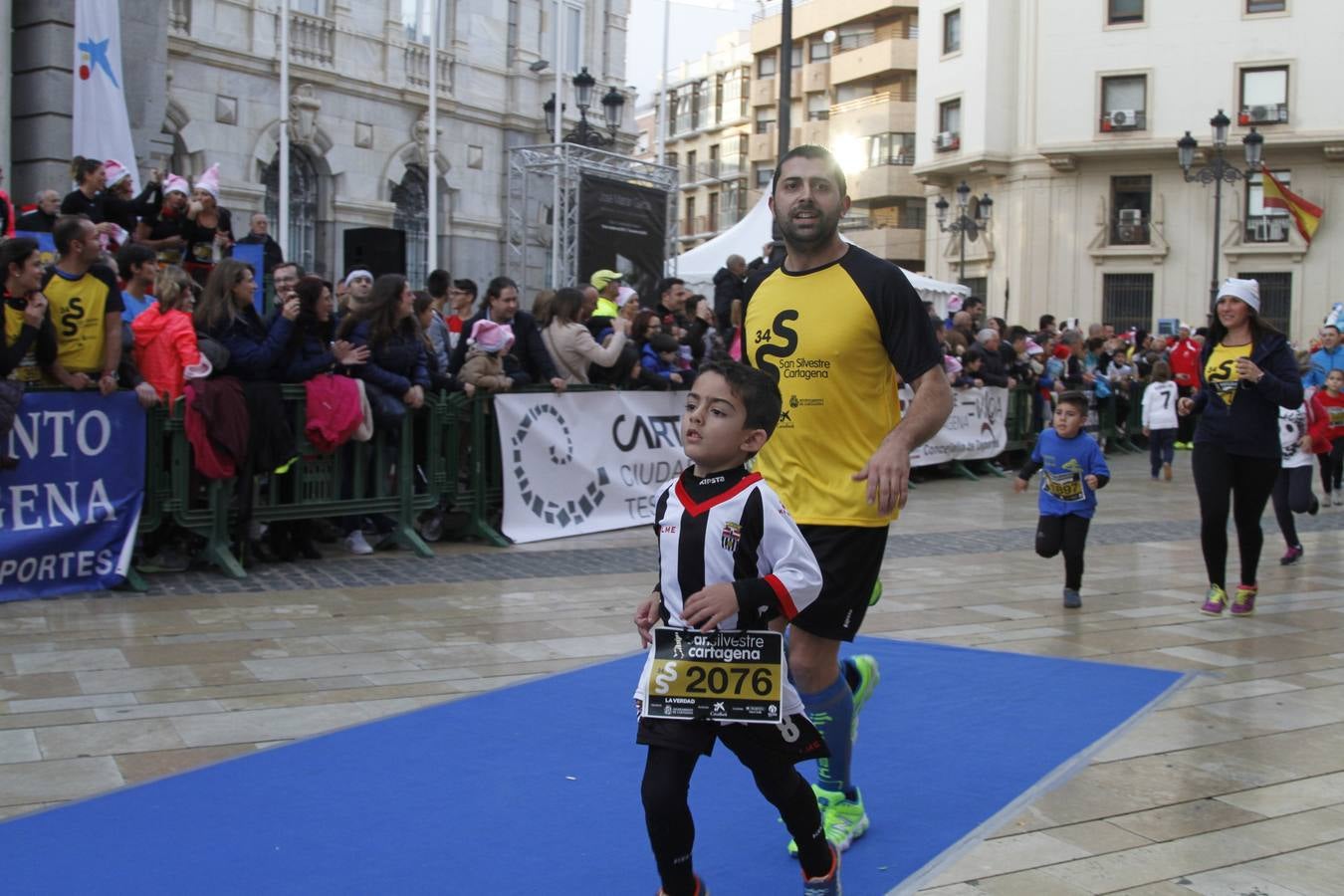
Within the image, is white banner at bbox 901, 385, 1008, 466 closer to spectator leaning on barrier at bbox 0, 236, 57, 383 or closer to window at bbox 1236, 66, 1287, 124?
spectator leaning on barrier at bbox 0, 236, 57, 383

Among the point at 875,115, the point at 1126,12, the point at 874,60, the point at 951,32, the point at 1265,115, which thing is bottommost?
the point at 1265,115

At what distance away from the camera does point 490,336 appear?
412 inches

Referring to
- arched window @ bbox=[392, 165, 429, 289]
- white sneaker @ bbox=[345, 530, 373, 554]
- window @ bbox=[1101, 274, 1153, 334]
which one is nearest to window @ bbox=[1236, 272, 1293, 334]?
window @ bbox=[1101, 274, 1153, 334]

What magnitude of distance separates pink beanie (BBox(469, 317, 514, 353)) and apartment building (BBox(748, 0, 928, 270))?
4270 cm

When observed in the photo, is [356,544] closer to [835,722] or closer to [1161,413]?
[835,722]

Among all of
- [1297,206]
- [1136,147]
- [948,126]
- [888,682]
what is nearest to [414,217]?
[948,126]

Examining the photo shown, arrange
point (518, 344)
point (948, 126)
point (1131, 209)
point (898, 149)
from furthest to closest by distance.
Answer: point (898, 149) → point (948, 126) → point (1131, 209) → point (518, 344)

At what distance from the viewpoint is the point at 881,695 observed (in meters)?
6.03

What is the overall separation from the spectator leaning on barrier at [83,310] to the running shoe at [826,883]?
6.13 metres

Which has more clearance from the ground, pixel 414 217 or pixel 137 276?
pixel 414 217

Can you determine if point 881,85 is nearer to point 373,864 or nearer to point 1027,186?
point 1027,186

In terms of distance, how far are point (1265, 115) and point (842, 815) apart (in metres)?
42.6

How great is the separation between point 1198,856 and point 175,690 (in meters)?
4.16

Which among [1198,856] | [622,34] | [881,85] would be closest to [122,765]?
[1198,856]
